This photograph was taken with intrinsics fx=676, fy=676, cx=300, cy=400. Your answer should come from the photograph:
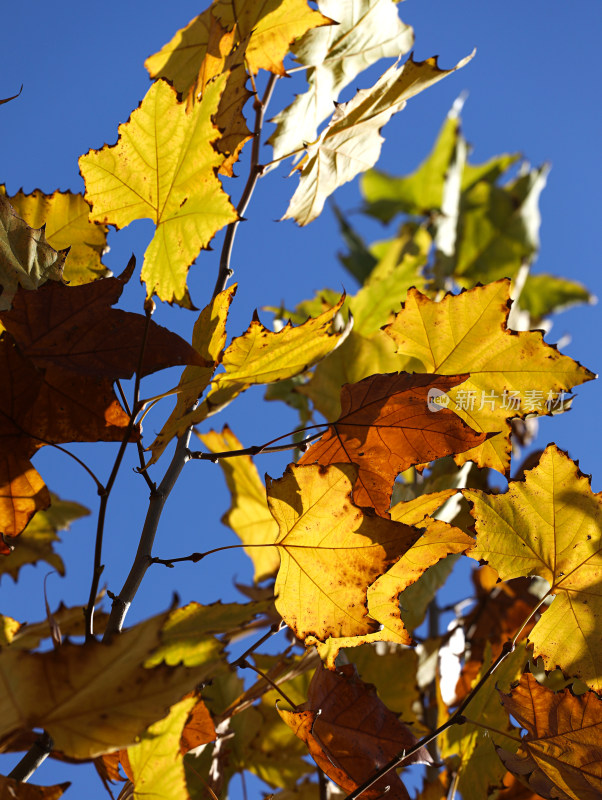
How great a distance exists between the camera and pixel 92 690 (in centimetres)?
30

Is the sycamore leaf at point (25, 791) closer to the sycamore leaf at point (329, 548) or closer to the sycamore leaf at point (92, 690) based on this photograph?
the sycamore leaf at point (92, 690)

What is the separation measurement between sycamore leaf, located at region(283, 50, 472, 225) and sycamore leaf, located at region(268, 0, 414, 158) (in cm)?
3

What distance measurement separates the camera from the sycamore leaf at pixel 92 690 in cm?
29

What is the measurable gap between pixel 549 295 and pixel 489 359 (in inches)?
61.5

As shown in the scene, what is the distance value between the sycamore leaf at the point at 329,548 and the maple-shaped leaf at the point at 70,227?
0.26 meters

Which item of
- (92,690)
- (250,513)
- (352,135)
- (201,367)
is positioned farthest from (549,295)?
(92,690)

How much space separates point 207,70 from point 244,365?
259 mm

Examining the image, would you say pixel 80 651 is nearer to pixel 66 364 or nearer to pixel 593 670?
pixel 66 364

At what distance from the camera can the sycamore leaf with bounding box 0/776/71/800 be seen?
1.05 ft

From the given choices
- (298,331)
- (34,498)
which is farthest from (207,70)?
(34,498)

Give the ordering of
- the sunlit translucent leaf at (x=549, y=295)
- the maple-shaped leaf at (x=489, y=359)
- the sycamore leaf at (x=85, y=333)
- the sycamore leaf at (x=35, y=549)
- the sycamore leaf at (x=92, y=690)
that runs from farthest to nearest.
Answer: the sunlit translucent leaf at (x=549, y=295), the sycamore leaf at (x=35, y=549), the maple-shaped leaf at (x=489, y=359), the sycamore leaf at (x=85, y=333), the sycamore leaf at (x=92, y=690)

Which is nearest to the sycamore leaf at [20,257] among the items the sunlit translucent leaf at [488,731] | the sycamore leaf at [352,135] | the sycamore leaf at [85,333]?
the sycamore leaf at [85,333]

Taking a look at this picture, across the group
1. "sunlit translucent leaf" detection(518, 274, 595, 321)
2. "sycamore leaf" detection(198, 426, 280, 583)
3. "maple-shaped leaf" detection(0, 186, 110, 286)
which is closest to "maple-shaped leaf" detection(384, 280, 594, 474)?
"maple-shaped leaf" detection(0, 186, 110, 286)

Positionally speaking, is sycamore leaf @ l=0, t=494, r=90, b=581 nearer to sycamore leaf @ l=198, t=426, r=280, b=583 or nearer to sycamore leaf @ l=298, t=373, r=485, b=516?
sycamore leaf @ l=198, t=426, r=280, b=583
